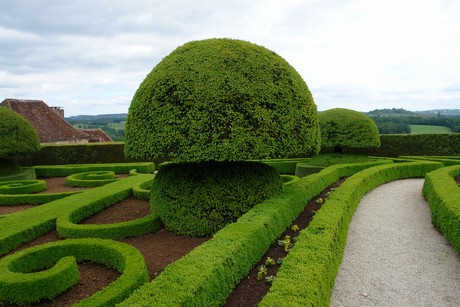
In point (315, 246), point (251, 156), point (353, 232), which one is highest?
point (251, 156)

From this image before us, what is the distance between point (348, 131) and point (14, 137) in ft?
58.6

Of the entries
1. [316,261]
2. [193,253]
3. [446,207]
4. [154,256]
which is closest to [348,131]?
[446,207]

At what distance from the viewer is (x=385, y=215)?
1009cm

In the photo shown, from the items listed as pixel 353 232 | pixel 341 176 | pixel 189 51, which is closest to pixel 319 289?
→ pixel 353 232

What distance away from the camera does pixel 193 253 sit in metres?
5.21

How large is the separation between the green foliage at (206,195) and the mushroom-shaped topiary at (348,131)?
12.0 m

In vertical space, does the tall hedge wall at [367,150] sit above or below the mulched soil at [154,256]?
above

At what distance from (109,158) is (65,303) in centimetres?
2104

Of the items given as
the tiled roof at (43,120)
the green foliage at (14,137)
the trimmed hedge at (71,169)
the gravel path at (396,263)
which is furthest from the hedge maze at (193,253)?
the tiled roof at (43,120)

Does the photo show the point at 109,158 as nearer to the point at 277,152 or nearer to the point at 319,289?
the point at 277,152

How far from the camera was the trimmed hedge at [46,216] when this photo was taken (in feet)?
25.0

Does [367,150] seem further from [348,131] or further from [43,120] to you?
[43,120]

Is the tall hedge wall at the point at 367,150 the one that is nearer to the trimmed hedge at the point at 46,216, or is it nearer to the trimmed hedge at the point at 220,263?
the trimmed hedge at the point at 46,216

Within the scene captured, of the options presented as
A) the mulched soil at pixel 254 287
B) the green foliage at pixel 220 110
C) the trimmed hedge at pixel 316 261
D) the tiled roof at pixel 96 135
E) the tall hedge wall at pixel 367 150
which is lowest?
the mulched soil at pixel 254 287
